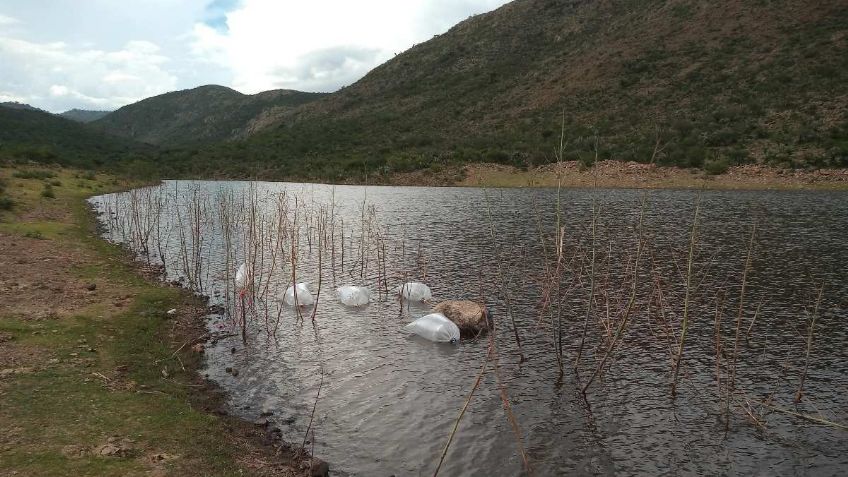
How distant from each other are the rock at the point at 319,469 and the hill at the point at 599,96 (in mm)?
39165

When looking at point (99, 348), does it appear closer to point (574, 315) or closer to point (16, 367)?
point (16, 367)

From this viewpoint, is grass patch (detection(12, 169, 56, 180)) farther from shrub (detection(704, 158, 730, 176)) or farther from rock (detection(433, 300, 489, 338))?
shrub (detection(704, 158, 730, 176))

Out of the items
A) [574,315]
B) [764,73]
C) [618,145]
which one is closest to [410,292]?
[574,315]

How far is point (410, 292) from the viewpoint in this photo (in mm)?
18562

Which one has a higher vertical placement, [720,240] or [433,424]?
[720,240]

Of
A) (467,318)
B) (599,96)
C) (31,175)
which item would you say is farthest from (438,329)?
(599,96)

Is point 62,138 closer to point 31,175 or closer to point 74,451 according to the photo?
point 31,175

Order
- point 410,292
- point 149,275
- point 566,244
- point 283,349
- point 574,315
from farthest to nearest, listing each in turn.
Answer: point 566,244, point 149,275, point 410,292, point 574,315, point 283,349

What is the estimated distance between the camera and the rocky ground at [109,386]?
26.2 feet

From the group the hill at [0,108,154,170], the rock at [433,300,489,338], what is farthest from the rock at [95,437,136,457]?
the hill at [0,108,154,170]

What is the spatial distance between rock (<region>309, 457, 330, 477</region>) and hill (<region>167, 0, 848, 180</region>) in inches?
1542

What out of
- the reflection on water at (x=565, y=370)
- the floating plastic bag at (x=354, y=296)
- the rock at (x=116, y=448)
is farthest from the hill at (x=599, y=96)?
the rock at (x=116, y=448)

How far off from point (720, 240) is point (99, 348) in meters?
27.1

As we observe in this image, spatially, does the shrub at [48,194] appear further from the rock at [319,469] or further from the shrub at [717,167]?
the shrub at [717,167]
